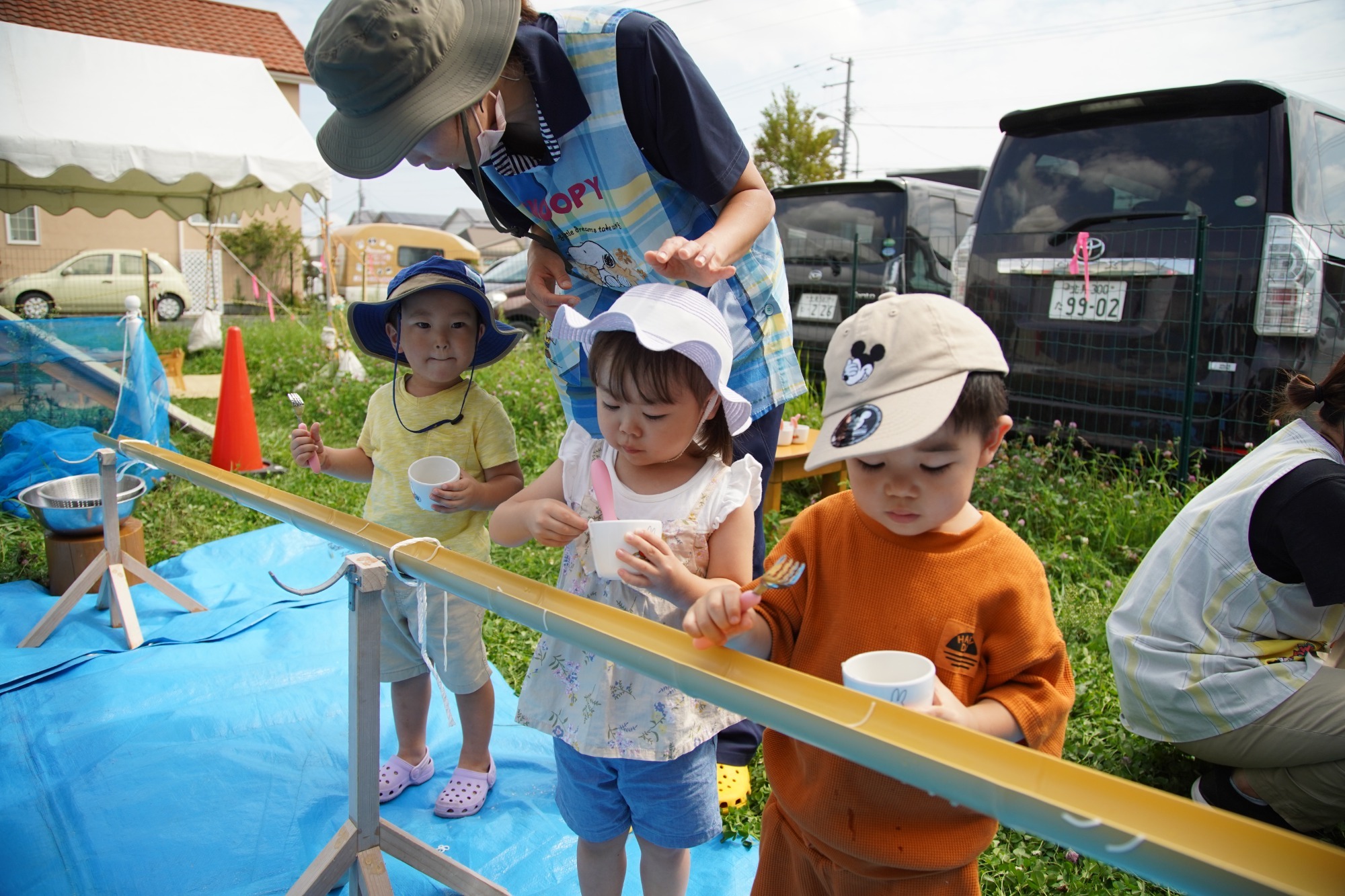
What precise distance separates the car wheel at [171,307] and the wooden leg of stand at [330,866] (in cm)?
2076

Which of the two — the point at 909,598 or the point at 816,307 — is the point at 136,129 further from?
the point at 909,598

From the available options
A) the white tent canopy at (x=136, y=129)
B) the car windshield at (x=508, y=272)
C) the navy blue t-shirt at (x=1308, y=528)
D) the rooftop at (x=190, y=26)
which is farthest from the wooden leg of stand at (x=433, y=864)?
the rooftop at (x=190, y=26)

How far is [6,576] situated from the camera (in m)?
4.21

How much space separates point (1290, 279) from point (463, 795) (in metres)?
4.04

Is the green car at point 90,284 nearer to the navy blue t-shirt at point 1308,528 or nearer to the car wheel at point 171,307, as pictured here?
the car wheel at point 171,307

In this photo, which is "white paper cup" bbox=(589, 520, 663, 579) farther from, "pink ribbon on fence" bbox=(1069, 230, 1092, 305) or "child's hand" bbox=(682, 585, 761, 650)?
"pink ribbon on fence" bbox=(1069, 230, 1092, 305)

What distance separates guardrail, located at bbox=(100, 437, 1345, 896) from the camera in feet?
2.53

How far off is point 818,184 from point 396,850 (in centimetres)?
587

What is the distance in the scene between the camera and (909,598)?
1.29 metres

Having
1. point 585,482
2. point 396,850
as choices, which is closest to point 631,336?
point 585,482

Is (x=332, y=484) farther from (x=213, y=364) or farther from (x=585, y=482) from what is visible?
(x=213, y=364)

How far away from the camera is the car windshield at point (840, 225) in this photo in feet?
Result: 21.2

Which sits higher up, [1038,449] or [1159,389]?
[1159,389]

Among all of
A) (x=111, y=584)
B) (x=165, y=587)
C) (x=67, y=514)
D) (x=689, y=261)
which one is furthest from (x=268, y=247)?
(x=689, y=261)
